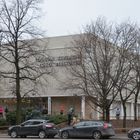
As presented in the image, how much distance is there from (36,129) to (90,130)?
5.36 meters

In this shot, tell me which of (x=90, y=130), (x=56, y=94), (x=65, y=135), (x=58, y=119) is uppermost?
(x=56, y=94)

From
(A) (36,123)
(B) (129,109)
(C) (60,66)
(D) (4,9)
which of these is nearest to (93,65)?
(A) (36,123)

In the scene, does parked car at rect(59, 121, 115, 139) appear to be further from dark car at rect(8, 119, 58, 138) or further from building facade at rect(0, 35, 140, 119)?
building facade at rect(0, 35, 140, 119)

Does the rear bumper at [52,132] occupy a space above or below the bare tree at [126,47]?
below

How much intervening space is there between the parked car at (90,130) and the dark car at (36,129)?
6.08 feet

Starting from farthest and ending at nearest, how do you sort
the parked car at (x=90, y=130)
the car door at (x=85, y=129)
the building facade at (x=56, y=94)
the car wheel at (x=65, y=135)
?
1. the building facade at (x=56, y=94)
2. the car wheel at (x=65, y=135)
3. the car door at (x=85, y=129)
4. the parked car at (x=90, y=130)

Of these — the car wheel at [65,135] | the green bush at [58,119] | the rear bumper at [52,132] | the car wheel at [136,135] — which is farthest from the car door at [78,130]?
the green bush at [58,119]

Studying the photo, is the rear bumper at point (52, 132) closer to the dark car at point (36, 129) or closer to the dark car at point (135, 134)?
the dark car at point (36, 129)

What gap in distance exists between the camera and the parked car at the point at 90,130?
3378 centimetres

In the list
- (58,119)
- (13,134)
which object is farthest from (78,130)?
(58,119)

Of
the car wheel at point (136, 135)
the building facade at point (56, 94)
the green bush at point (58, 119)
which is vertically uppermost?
the building facade at point (56, 94)

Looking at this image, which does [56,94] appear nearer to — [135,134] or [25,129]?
[25,129]

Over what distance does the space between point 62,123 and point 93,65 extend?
346 inches

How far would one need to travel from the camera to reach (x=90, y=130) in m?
34.1
